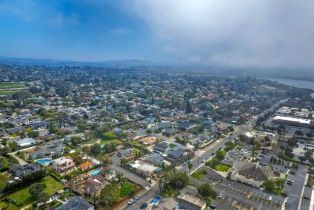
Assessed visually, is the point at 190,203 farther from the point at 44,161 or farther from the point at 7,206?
the point at 44,161

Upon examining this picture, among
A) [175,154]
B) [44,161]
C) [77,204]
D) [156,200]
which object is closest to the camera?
[77,204]

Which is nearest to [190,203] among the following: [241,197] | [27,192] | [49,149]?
[241,197]

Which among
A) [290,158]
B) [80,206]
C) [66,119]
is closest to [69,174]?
[80,206]

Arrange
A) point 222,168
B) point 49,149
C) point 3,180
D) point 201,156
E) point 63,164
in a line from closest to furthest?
point 3,180
point 63,164
point 222,168
point 49,149
point 201,156

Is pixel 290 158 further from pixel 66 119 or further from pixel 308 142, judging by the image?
pixel 66 119

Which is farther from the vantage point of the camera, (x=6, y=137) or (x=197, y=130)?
(x=197, y=130)

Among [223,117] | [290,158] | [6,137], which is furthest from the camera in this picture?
[223,117]
